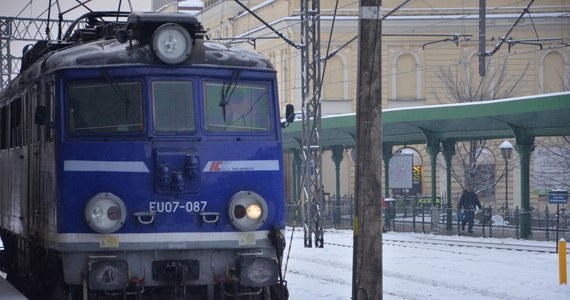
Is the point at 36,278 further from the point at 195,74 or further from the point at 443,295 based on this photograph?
the point at 443,295

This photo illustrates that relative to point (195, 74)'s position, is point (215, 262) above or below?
below

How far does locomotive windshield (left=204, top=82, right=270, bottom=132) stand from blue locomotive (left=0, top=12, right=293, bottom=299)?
0.04ft

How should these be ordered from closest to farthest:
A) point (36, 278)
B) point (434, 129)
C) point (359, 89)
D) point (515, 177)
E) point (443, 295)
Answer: point (359, 89)
point (36, 278)
point (443, 295)
point (434, 129)
point (515, 177)

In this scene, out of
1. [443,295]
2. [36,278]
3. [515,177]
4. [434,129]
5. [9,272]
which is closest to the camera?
[36,278]

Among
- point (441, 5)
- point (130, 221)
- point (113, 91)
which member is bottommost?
point (130, 221)

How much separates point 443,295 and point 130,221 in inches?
269

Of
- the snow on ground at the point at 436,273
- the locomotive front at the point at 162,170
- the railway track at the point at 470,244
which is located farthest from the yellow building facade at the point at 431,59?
the locomotive front at the point at 162,170

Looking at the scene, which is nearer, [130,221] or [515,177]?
[130,221]

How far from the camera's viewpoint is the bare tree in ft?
200

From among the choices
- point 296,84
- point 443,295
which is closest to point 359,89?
point 443,295

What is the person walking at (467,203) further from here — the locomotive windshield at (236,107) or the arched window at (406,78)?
the locomotive windshield at (236,107)

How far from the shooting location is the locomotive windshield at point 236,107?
530 inches

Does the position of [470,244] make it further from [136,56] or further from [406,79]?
[406,79]

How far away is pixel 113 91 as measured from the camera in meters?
13.3
